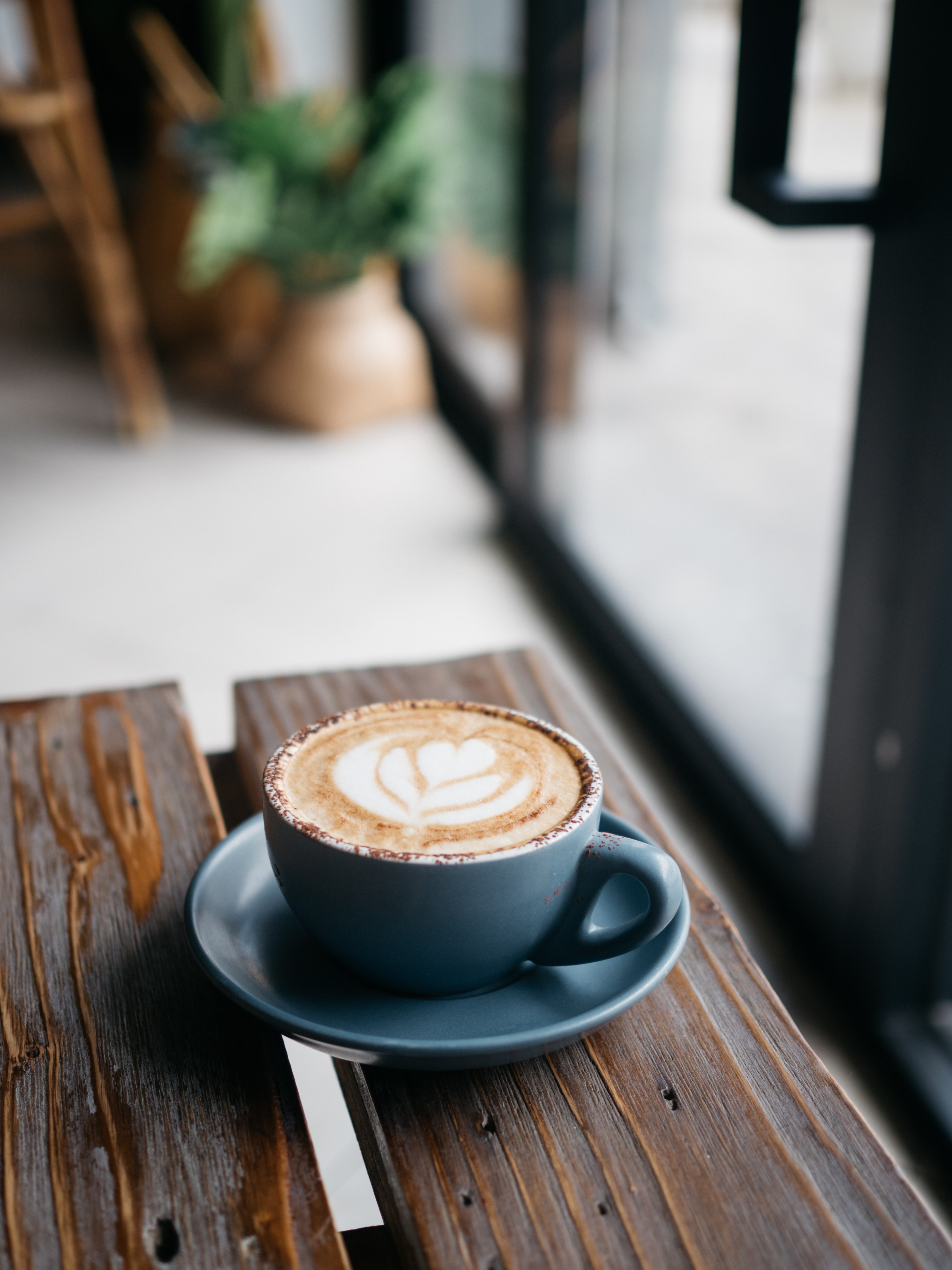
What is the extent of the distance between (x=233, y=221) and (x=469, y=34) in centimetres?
58

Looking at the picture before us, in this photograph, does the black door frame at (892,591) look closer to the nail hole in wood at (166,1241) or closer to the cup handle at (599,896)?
the cup handle at (599,896)

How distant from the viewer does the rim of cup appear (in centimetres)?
46

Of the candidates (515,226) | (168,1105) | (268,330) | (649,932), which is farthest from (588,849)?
(268,330)

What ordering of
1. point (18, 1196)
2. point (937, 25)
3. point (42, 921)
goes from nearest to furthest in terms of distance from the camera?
1. point (18, 1196)
2. point (42, 921)
3. point (937, 25)

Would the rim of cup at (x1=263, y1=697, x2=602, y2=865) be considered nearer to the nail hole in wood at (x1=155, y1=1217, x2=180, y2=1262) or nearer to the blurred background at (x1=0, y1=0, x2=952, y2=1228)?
the nail hole in wood at (x1=155, y1=1217, x2=180, y2=1262)

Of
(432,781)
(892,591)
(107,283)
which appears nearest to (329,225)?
(107,283)

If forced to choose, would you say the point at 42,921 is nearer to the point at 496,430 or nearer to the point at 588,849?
the point at 588,849

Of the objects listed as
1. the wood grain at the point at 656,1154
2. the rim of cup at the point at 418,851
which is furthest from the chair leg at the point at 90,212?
the wood grain at the point at 656,1154

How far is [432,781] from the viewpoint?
51 cm

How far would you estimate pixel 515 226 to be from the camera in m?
2.08

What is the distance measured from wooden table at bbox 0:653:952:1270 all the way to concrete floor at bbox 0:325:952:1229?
0.64 meters

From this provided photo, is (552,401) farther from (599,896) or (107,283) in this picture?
(599,896)

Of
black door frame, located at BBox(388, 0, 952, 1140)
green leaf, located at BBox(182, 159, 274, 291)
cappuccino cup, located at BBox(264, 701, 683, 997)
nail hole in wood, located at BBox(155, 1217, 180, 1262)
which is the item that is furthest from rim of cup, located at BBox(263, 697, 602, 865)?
green leaf, located at BBox(182, 159, 274, 291)

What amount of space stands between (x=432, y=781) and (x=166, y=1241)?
7.5 inches
